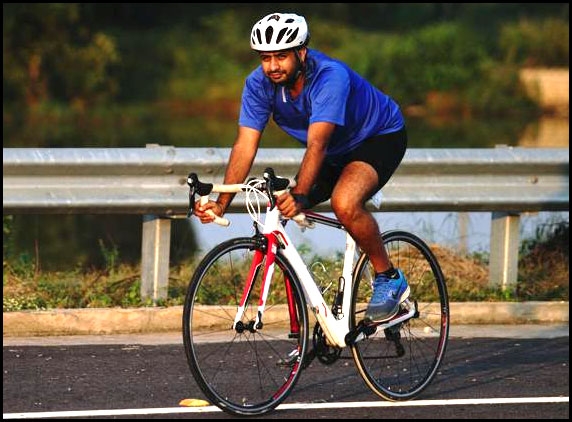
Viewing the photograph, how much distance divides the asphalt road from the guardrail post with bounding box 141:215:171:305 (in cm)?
51

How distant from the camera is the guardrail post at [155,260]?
10.2 meters

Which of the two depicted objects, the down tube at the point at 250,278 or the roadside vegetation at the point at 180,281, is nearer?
the down tube at the point at 250,278

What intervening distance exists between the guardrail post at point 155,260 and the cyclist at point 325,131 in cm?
202

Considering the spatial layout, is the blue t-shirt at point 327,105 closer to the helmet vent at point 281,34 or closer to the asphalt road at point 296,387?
the helmet vent at point 281,34

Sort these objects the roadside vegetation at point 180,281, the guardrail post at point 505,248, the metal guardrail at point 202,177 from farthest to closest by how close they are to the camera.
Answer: the guardrail post at point 505,248 < the roadside vegetation at point 180,281 < the metal guardrail at point 202,177

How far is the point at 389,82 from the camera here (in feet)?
141

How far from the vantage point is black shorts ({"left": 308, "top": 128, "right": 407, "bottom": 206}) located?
Answer: 8.22 meters

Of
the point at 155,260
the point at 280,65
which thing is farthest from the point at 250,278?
the point at 155,260

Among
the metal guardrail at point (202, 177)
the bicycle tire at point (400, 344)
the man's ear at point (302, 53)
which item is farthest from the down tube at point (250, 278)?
the metal guardrail at point (202, 177)

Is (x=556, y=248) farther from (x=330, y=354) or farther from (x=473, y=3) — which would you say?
(x=473, y=3)

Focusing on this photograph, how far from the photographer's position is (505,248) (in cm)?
1077

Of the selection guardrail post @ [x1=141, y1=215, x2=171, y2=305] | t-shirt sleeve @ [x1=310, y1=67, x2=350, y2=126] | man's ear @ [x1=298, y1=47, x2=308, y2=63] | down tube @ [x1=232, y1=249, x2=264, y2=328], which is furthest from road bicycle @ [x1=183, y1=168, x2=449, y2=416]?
guardrail post @ [x1=141, y1=215, x2=171, y2=305]

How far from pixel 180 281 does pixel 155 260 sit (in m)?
0.69

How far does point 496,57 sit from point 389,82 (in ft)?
12.6
